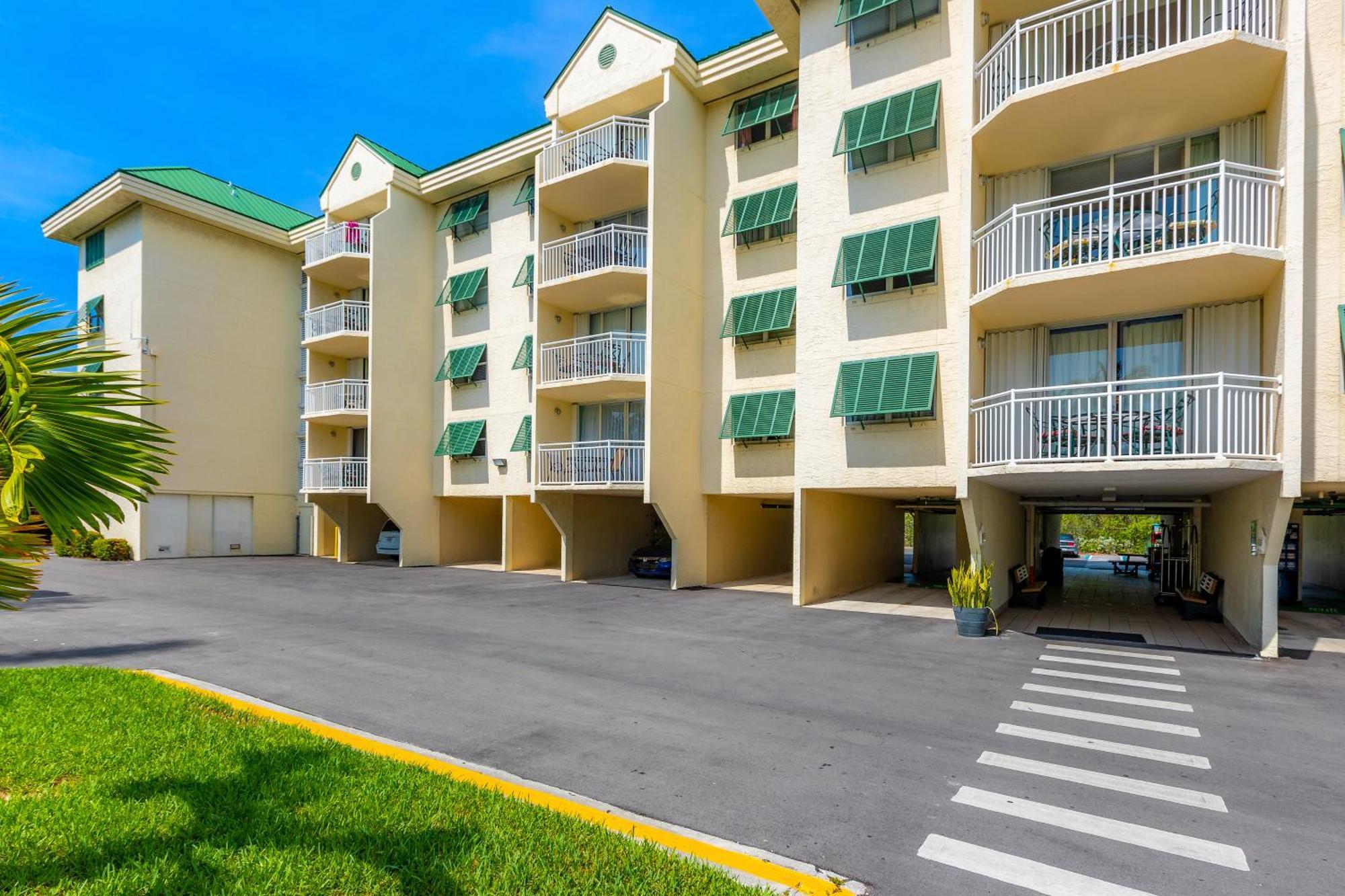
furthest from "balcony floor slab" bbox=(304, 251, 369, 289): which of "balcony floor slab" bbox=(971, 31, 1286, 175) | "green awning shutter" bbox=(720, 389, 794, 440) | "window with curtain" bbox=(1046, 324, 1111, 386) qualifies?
"window with curtain" bbox=(1046, 324, 1111, 386)

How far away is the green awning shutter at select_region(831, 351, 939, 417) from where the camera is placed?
42.7ft

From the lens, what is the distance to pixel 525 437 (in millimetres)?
20344

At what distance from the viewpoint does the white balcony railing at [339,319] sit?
23719mm

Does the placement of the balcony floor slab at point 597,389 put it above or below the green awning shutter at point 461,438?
above

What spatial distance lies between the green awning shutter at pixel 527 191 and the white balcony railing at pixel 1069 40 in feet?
41.3

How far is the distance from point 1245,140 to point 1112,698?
972 cm

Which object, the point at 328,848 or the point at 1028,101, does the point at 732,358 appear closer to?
the point at 1028,101

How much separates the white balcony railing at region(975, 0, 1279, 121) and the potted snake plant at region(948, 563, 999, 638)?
828 centimetres

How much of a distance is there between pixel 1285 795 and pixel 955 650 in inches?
200

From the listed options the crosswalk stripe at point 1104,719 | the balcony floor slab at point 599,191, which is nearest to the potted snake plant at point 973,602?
the crosswalk stripe at point 1104,719

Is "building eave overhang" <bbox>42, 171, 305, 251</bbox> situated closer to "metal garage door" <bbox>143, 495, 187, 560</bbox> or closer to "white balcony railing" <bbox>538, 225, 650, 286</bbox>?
"metal garage door" <bbox>143, 495, 187, 560</bbox>

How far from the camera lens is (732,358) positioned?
17203 mm

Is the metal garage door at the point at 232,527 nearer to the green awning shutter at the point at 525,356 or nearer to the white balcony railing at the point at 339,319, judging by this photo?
the white balcony railing at the point at 339,319

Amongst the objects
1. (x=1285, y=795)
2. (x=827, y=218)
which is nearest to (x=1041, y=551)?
(x=827, y=218)
